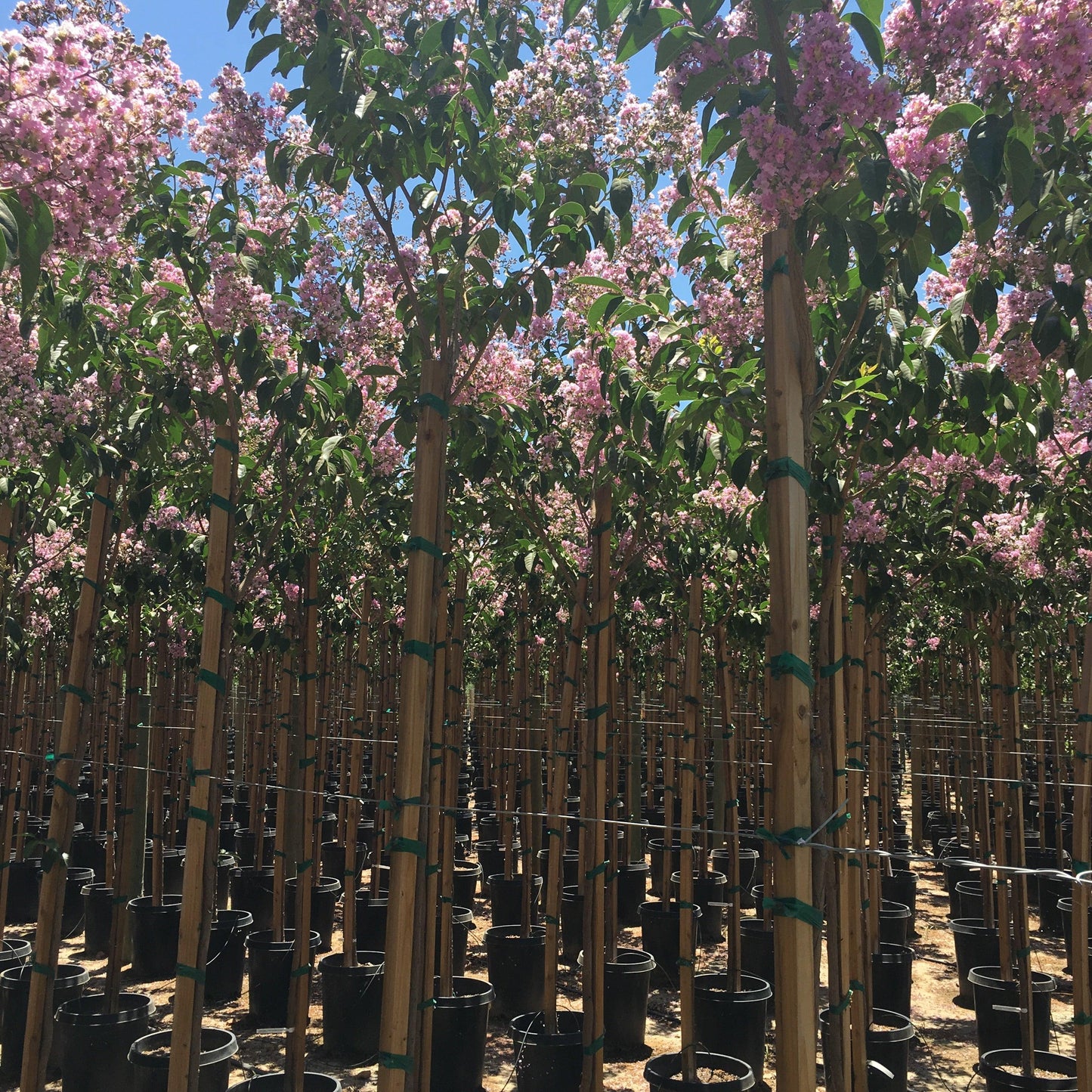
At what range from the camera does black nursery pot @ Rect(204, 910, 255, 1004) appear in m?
6.13

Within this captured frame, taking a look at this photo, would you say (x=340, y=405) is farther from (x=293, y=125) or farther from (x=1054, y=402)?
(x=1054, y=402)

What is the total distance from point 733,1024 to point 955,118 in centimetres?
438

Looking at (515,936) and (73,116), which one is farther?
(515,936)

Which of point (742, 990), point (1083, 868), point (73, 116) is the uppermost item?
point (73, 116)

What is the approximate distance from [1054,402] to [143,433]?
300cm

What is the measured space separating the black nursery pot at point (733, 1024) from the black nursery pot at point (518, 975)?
1089 millimetres

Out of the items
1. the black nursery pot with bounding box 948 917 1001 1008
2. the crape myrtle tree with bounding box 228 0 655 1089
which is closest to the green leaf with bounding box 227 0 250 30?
the crape myrtle tree with bounding box 228 0 655 1089

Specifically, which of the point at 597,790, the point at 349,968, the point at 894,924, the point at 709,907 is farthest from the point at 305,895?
the point at 894,924

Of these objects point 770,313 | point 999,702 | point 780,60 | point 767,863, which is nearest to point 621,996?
point 767,863

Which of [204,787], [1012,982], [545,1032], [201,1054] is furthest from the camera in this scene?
[1012,982]

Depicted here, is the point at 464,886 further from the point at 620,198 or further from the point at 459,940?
the point at 620,198

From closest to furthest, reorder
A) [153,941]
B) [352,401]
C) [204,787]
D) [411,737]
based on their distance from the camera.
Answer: [411,737], [204,787], [352,401], [153,941]

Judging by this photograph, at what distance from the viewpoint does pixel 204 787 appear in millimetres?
3105

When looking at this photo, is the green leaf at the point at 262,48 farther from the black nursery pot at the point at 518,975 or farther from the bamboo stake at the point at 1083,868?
the black nursery pot at the point at 518,975
